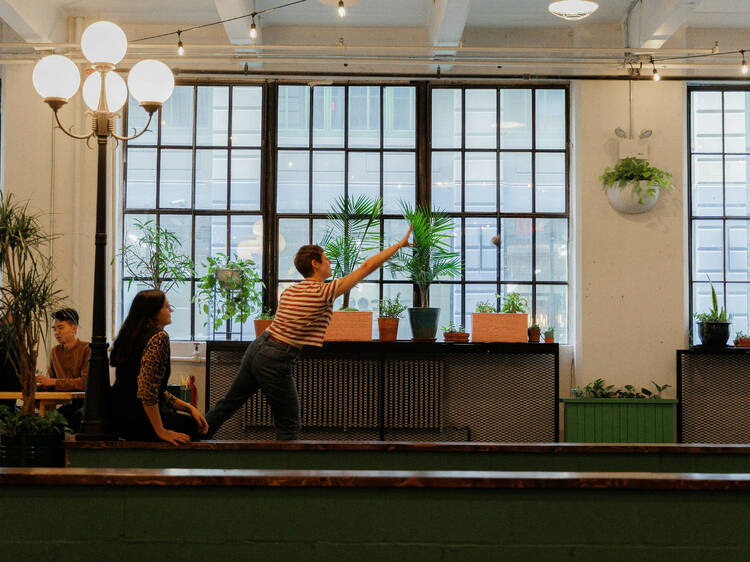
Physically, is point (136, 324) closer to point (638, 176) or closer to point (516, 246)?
point (516, 246)

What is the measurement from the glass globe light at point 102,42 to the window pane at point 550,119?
4519 millimetres

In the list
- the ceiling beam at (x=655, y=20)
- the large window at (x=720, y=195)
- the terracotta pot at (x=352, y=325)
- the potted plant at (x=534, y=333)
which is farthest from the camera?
the large window at (x=720, y=195)

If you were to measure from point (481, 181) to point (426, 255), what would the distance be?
1.10m

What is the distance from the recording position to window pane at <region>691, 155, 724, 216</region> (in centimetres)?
794

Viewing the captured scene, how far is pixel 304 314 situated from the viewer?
4312 mm

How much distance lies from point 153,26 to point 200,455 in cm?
544

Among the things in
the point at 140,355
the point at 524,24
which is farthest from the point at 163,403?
the point at 524,24

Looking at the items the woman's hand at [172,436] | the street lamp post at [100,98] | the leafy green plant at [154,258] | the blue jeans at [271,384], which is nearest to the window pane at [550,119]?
the leafy green plant at [154,258]

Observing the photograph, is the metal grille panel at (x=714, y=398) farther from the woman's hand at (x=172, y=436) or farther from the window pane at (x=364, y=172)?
the woman's hand at (x=172, y=436)

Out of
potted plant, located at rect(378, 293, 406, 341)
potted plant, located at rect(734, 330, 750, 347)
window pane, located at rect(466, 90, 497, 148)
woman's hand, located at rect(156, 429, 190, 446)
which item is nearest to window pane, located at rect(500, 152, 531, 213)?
window pane, located at rect(466, 90, 497, 148)

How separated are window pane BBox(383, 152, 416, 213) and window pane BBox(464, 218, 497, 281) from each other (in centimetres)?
65

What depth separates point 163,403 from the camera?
4.00 m

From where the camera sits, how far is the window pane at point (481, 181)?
7867mm

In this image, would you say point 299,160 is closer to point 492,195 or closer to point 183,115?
point 183,115
